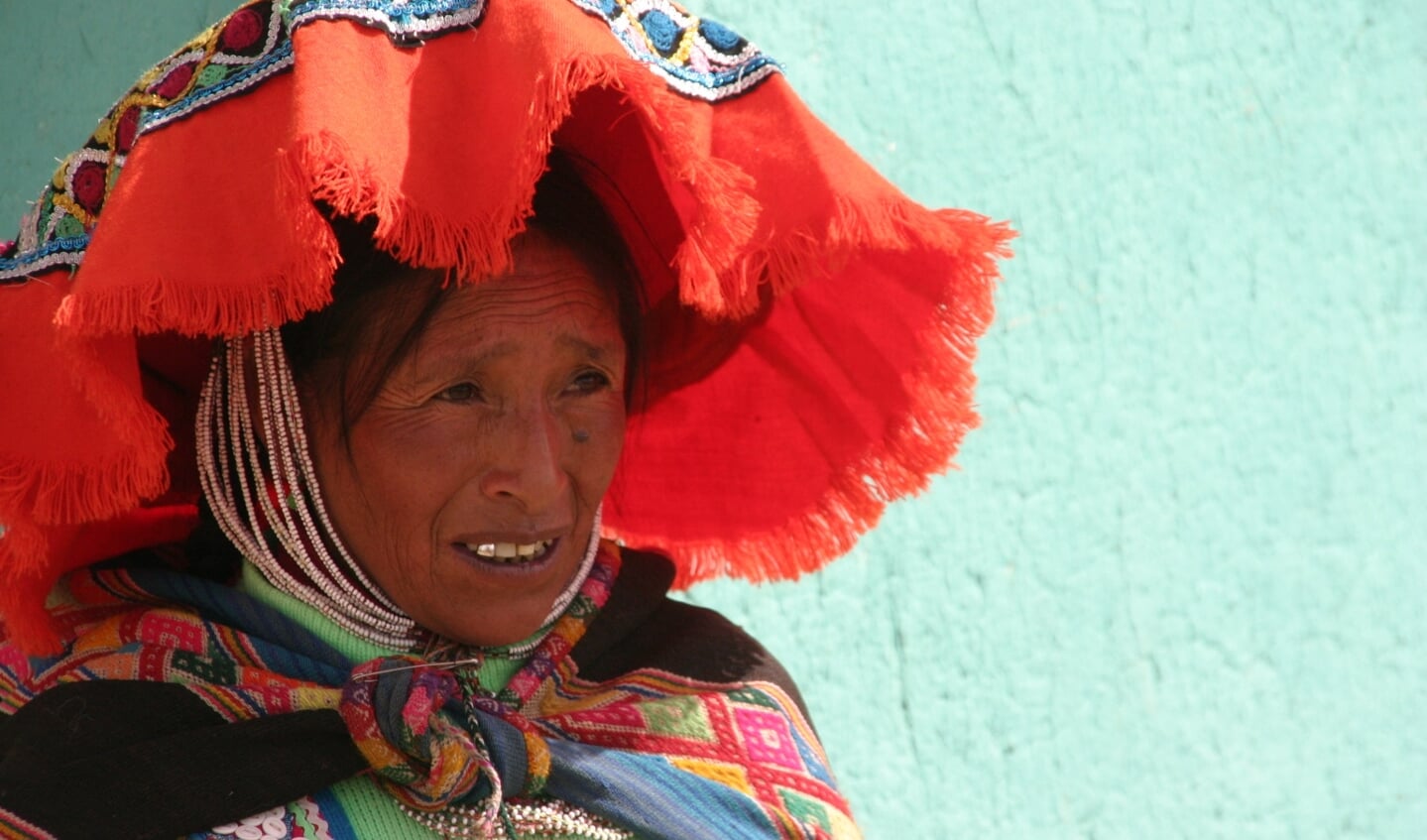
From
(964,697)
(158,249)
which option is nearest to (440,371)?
(158,249)

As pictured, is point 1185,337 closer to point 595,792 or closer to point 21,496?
point 595,792

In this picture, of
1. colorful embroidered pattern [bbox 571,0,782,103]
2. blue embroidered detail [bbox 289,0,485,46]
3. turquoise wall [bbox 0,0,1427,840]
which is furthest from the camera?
turquoise wall [bbox 0,0,1427,840]

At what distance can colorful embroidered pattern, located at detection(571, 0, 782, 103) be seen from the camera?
1.96 metres

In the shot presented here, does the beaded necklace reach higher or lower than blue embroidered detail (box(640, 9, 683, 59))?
lower

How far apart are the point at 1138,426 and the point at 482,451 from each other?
5.21 ft

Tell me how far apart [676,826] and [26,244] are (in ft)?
3.38

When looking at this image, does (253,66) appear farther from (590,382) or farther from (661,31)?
(590,382)

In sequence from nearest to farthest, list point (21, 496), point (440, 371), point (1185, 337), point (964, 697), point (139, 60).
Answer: point (21, 496), point (440, 371), point (139, 60), point (964, 697), point (1185, 337)

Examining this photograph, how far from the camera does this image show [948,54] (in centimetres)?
310

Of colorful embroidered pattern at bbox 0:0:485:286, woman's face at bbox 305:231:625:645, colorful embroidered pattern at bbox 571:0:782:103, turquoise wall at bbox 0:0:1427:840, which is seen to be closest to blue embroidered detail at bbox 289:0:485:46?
colorful embroidered pattern at bbox 0:0:485:286

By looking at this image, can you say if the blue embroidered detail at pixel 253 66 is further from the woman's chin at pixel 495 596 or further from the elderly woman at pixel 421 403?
the woman's chin at pixel 495 596

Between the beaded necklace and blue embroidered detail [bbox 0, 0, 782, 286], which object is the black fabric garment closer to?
the beaded necklace

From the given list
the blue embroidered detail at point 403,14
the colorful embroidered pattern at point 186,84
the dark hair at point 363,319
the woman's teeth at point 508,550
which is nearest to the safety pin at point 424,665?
the woman's teeth at point 508,550

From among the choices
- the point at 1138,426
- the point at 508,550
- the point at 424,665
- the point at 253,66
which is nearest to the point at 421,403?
the point at 508,550
